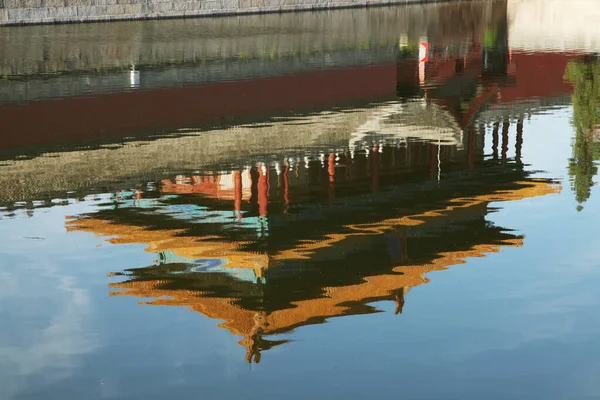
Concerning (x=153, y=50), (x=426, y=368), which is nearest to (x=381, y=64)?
(x=153, y=50)

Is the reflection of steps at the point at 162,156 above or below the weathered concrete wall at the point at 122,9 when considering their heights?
below

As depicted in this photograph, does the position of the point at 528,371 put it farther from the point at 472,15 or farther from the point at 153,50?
the point at 472,15

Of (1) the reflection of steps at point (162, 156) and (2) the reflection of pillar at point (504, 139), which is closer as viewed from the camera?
(1) the reflection of steps at point (162, 156)

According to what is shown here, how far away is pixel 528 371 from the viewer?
24.2ft

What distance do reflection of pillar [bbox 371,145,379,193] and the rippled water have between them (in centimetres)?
5

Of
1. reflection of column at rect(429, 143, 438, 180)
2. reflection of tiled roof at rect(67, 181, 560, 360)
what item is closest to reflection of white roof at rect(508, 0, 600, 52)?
reflection of column at rect(429, 143, 438, 180)

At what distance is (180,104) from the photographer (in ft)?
71.7

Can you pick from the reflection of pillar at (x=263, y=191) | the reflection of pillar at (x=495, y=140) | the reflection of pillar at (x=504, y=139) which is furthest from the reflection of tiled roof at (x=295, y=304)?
the reflection of pillar at (x=495, y=140)

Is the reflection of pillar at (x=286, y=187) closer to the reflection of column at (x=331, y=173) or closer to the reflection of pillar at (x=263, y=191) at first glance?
the reflection of pillar at (x=263, y=191)

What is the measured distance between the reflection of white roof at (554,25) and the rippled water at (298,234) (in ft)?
20.8

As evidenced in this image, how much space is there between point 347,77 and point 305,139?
32.2ft

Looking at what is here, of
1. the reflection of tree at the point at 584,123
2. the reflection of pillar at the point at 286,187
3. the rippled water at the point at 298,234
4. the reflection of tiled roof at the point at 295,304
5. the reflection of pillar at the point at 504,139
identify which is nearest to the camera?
the rippled water at the point at 298,234

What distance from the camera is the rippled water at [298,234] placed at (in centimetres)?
754

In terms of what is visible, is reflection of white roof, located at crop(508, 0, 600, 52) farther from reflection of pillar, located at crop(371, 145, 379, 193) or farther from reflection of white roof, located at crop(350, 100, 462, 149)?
reflection of pillar, located at crop(371, 145, 379, 193)
